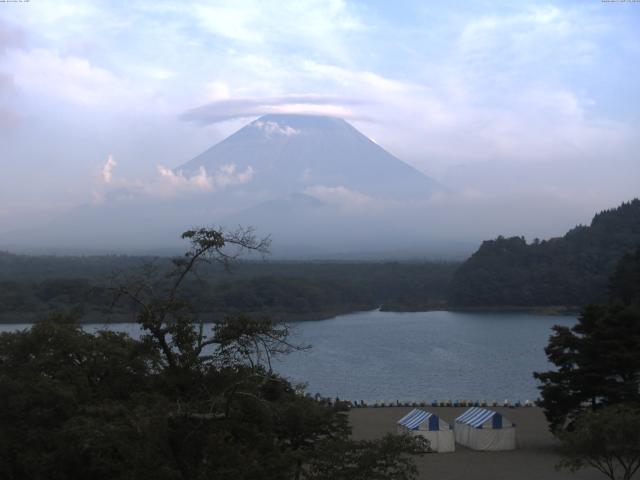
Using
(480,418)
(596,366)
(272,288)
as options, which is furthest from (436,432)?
(272,288)

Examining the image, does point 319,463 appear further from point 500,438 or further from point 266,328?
point 500,438

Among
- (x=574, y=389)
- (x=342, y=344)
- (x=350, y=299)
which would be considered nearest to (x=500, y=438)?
(x=574, y=389)

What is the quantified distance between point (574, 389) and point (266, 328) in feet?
26.1

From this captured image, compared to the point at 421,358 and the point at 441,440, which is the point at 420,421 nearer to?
the point at 441,440

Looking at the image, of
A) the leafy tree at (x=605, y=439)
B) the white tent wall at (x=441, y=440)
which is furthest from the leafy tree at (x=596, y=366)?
the leafy tree at (x=605, y=439)

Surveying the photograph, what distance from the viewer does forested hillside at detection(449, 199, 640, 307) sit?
46781mm

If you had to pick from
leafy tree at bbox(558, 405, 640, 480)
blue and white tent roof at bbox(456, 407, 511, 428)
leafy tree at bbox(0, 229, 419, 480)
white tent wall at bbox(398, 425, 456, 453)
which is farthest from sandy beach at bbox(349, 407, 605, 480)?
leafy tree at bbox(0, 229, 419, 480)

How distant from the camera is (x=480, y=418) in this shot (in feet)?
38.9

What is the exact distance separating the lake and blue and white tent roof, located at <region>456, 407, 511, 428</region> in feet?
11.6

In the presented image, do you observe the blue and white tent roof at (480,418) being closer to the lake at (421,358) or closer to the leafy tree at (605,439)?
the leafy tree at (605,439)

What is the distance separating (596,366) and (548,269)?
38.4 m

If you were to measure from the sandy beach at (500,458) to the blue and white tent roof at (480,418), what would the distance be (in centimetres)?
38

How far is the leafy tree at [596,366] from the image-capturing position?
36.3 ft

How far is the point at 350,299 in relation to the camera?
48.6 metres
